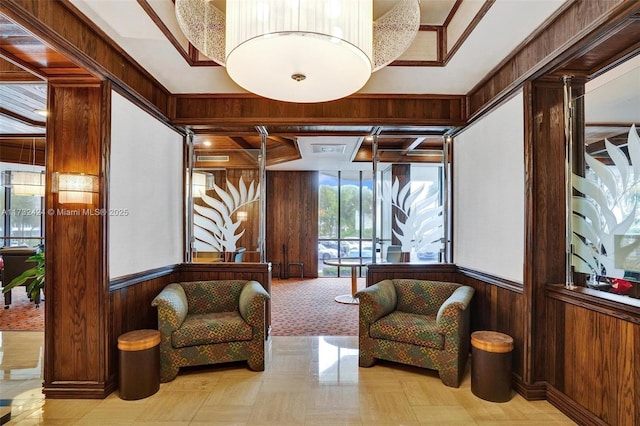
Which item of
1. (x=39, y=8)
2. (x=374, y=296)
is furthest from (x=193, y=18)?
(x=374, y=296)

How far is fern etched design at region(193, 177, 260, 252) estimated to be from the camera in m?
4.26

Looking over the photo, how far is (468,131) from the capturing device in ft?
12.5

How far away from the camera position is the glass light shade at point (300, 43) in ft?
4.25

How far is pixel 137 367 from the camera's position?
2756 mm

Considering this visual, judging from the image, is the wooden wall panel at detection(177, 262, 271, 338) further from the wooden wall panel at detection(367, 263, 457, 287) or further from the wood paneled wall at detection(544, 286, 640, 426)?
the wood paneled wall at detection(544, 286, 640, 426)

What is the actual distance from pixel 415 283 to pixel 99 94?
3393 millimetres

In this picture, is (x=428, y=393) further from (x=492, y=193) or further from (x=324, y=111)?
(x=324, y=111)

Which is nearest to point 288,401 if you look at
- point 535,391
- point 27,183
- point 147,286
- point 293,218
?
point 147,286

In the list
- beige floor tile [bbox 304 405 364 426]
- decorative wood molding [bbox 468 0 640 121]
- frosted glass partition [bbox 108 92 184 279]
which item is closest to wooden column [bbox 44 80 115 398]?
frosted glass partition [bbox 108 92 184 279]

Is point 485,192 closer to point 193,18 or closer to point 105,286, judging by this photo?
point 193,18

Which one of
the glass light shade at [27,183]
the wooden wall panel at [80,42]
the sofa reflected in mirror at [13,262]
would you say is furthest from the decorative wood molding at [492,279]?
the glass light shade at [27,183]

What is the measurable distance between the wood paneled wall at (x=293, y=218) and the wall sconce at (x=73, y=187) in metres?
6.03

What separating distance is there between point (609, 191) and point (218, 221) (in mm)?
3741

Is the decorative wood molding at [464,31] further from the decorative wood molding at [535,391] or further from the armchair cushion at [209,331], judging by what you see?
the armchair cushion at [209,331]
